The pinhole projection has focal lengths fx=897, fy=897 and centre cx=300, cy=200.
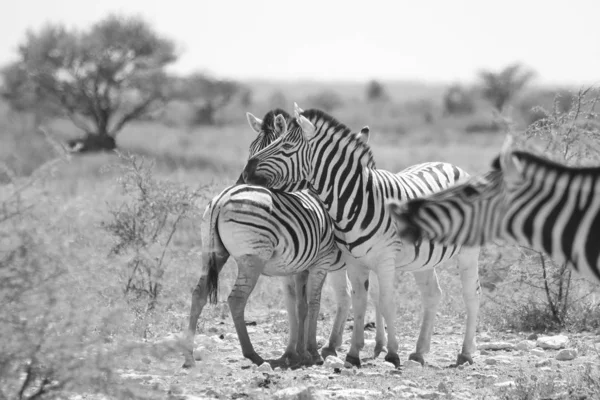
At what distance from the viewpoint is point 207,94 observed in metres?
49.2

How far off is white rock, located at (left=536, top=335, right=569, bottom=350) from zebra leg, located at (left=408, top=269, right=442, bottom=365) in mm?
1119

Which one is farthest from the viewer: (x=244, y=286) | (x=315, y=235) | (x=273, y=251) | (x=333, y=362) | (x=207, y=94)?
(x=207, y=94)

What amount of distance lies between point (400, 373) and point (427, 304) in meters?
1.44

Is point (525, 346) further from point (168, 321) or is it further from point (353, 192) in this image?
point (168, 321)

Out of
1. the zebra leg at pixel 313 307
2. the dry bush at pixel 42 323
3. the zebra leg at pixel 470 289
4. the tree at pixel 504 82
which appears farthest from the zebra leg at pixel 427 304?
the tree at pixel 504 82

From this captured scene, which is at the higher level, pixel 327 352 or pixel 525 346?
pixel 525 346

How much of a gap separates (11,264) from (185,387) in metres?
2.07

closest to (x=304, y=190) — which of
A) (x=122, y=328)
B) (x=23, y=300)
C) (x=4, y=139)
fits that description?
(x=122, y=328)

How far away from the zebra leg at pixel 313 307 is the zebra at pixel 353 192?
0.35m

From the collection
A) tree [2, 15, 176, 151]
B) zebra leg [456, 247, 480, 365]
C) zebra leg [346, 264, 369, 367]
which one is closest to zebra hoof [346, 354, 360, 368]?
zebra leg [346, 264, 369, 367]

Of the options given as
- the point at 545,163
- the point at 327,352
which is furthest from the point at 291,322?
the point at 545,163

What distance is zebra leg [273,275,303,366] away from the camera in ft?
27.8

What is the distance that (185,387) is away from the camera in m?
7.04

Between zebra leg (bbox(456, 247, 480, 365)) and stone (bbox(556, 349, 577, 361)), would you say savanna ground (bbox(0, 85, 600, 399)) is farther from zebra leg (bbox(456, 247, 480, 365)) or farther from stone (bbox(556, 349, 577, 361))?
zebra leg (bbox(456, 247, 480, 365))
